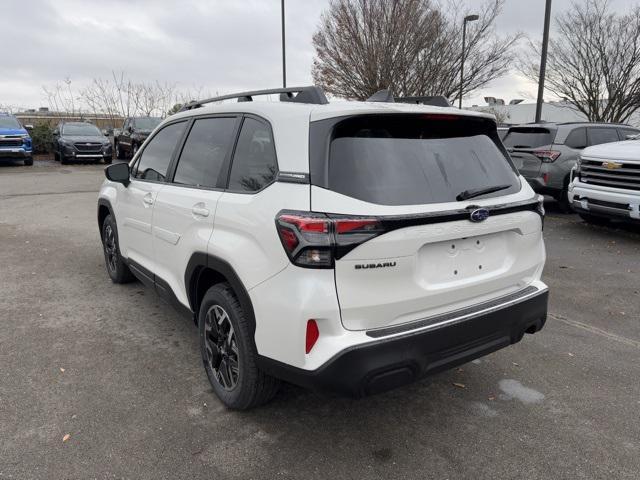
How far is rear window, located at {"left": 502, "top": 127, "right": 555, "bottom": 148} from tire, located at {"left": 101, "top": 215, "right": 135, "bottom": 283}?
7.34m

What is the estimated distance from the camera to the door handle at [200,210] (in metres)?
3.03

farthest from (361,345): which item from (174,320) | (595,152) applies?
(595,152)

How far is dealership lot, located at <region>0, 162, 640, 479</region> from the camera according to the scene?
2.59 m

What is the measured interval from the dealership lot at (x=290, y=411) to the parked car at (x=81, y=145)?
52.5 feet

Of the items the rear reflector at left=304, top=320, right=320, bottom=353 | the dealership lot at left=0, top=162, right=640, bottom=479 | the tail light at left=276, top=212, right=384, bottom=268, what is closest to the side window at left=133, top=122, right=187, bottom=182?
the dealership lot at left=0, top=162, right=640, bottom=479

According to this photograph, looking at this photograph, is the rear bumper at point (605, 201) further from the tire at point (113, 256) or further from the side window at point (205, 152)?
the tire at point (113, 256)

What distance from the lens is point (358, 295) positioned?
91.0 inches

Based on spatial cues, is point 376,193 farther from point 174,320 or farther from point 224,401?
point 174,320

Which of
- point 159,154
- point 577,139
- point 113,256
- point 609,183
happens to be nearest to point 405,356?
point 159,154

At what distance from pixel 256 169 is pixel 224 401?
4.49ft

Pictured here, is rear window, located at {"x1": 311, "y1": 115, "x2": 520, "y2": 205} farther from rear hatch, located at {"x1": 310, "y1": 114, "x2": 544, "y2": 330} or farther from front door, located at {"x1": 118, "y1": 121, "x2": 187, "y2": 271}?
front door, located at {"x1": 118, "y1": 121, "x2": 187, "y2": 271}

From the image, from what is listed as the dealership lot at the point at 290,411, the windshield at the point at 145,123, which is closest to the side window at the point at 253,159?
the dealership lot at the point at 290,411

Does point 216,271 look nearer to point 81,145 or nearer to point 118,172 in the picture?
point 118,172

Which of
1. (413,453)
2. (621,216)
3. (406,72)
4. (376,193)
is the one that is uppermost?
(406,72)
